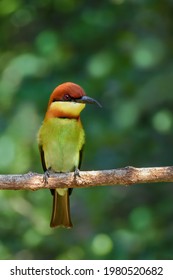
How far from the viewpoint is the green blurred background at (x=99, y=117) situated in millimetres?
4906

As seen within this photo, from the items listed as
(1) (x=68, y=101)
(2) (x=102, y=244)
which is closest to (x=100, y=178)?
(1) (x=68, y=101)

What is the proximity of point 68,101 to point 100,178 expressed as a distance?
1.17 ft

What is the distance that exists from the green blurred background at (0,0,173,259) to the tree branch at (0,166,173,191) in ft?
4.45

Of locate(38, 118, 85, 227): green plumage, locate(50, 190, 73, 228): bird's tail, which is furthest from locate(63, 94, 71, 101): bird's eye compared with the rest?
locate(50, 190, 73, 228): bird's tail

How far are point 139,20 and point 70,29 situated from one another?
341 millimetres

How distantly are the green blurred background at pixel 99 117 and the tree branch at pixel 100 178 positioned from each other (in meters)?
1.36

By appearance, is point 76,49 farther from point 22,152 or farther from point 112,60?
point 22,152

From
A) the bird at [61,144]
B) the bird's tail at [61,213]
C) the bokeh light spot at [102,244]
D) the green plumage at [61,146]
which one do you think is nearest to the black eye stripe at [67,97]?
the bird at [61,144]

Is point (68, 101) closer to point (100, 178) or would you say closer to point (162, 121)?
point (100, 178)

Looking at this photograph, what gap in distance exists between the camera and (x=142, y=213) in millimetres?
5000

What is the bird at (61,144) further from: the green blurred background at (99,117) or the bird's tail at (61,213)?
the green blurred background at (99,117)

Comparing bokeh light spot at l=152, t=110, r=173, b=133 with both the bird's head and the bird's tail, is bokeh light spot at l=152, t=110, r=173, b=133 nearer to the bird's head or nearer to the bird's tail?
the bird's tail

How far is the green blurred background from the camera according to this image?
193 inches
